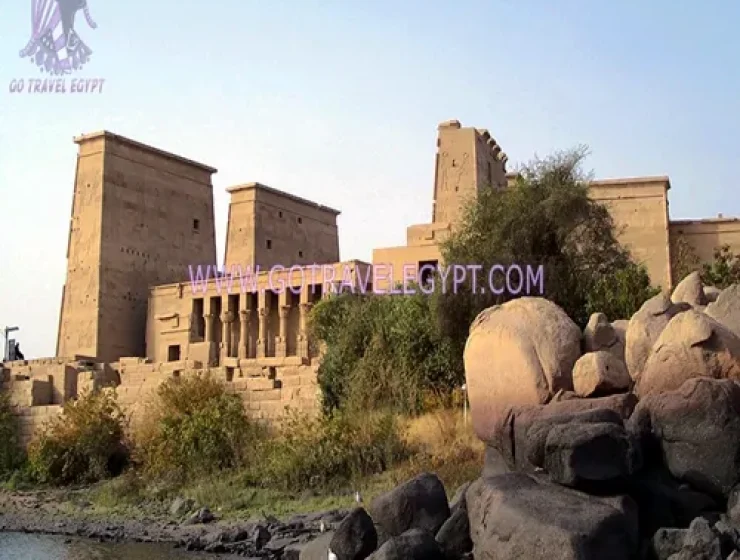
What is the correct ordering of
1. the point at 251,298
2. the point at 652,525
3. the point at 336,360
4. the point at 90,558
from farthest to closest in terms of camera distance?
the point at 251,298
the point at 336,360
the point at 90,558
the point at 652,525

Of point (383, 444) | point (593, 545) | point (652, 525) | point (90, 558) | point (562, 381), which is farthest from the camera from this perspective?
point (383, 444)

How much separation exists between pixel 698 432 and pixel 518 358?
2001 mm

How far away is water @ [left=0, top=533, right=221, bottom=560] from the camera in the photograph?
11.7 m

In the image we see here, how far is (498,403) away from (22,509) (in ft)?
36.2

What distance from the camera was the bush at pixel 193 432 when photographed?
55.5 ft

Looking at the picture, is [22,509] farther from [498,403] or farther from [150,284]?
[150,284]

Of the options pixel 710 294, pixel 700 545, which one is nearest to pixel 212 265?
pixel 710 294

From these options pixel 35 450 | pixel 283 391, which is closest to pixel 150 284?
pixel 35 450

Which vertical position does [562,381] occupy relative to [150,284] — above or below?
below

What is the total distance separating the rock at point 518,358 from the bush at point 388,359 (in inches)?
258

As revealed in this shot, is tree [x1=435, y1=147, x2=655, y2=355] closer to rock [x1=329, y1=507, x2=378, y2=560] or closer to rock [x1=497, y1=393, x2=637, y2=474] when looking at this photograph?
rock [x1=497, y1=393, x2=637, y2=474]

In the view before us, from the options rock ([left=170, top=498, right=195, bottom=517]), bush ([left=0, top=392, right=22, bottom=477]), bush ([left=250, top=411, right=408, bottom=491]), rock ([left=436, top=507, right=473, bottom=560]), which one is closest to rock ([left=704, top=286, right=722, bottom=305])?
rock ([left=436, top=507, right=473, bottom=560])

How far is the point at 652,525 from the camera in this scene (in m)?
7.84

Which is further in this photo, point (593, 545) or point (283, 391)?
point (283, 391)
